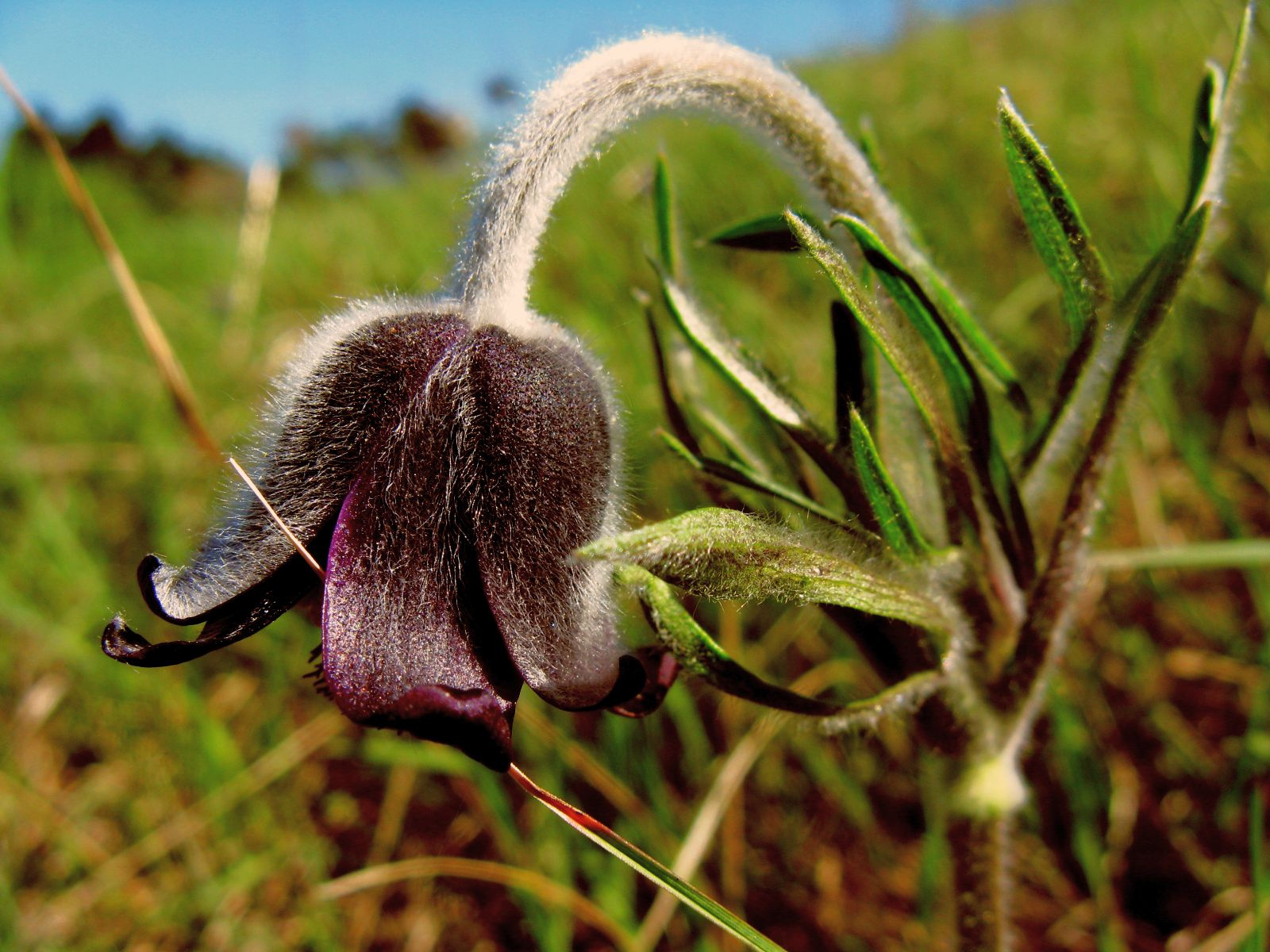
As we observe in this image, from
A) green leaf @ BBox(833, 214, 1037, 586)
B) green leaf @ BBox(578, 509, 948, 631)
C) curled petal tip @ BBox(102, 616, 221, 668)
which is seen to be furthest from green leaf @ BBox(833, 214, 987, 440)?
curled petal tip @ BBox(102, 616, 221, 668)

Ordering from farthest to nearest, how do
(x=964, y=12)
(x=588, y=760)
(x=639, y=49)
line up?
(x=964, y=12) → (x=588, y=760) → (x=639, y=49)

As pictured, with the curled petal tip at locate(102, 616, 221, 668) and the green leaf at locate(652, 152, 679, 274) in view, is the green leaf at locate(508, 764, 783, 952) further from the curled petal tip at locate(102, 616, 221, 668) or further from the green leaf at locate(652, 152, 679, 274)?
the green leaf at locate(652, 152, 679, 274)

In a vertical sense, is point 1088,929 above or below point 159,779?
above

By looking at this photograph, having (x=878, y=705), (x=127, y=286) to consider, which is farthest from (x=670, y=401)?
(x=127, y=286)

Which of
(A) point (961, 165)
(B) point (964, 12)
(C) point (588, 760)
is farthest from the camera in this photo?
(B) point (964, 12)

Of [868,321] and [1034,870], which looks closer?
[868,321]

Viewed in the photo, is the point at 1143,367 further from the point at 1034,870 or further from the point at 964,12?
the point at 964,12

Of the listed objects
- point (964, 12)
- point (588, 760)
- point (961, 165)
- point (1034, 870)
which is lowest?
point (588, 760)

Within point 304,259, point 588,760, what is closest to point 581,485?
point 588,760
